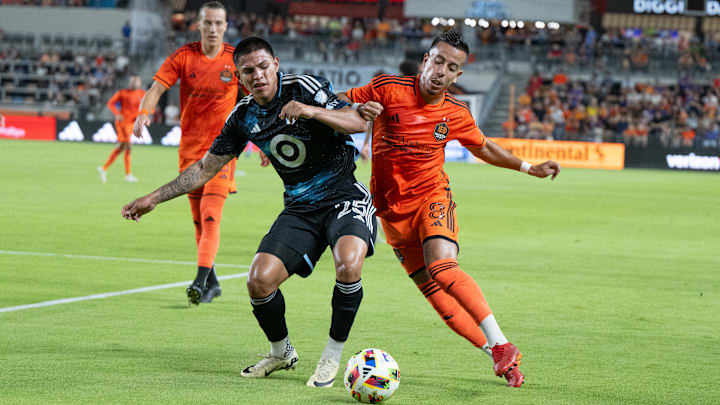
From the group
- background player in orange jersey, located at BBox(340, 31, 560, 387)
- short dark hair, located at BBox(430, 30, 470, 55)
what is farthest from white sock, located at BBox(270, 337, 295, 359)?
short dark hair, located at BBox(430, 30, 470, 55)

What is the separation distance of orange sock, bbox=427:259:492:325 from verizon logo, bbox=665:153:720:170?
30.8 metres

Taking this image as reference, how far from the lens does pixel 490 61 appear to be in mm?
44094

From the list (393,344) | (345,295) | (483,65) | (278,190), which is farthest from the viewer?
(483,65)

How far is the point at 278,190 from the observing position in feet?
72.6

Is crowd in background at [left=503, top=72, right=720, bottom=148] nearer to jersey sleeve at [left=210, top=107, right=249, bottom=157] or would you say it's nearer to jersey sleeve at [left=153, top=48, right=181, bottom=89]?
jersey sleeve at [left=153, top=48, right=181, bottom=89]

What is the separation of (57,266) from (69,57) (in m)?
38.0

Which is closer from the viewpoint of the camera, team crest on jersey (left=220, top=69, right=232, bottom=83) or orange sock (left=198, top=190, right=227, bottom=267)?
orange sock (left=198, top=190, right=227, bottom=267)

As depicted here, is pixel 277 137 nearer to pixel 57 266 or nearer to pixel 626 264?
pixel 57 266

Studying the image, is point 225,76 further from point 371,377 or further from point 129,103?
point 129,103

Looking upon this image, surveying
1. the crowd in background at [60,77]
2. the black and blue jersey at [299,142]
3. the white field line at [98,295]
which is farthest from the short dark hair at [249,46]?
the crowd in background at [60,77]

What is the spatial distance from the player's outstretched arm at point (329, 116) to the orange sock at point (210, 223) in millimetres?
3271

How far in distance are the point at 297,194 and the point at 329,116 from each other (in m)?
0.73

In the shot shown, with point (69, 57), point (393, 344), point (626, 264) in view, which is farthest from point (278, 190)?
point (69, 57)

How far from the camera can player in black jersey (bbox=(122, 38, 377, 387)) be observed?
612cm
